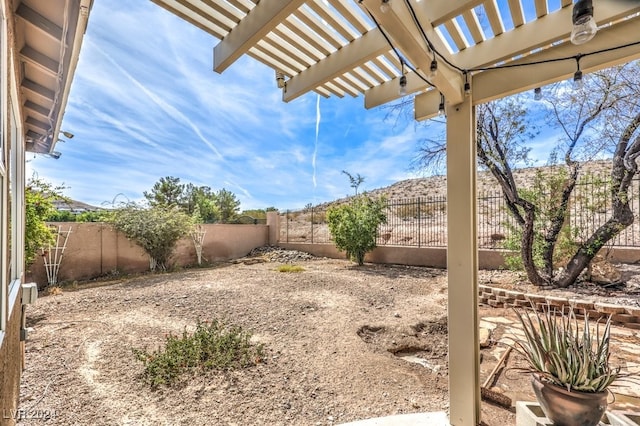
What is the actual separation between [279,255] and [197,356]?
8.05 meters

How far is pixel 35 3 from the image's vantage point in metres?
1.80

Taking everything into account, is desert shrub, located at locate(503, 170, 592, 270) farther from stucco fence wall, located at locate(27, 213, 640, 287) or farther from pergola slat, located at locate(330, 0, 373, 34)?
pergola slat, located at locate(330, 0, 373, 34)

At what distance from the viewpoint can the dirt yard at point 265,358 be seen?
2.11 meters

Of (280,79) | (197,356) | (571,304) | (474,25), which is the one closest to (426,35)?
(474,25)

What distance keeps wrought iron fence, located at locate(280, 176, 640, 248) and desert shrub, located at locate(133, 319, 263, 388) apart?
5.51 metres

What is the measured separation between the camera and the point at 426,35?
1.47 meters

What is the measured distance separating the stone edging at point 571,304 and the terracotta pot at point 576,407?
1947 millimetres

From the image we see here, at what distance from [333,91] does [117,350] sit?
3.37 meters

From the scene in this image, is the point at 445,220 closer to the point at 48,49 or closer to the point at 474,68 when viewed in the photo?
the point at 474,68

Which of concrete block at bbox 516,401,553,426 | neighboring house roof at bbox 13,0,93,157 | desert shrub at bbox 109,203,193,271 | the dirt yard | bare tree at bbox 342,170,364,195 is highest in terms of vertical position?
bare tree at bbox 342,170,364,195

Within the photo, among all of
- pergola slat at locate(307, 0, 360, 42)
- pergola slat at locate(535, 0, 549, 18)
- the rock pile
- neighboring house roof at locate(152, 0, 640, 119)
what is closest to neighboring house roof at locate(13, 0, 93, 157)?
neighboring house roof at locate(152, 0, 640, 119)

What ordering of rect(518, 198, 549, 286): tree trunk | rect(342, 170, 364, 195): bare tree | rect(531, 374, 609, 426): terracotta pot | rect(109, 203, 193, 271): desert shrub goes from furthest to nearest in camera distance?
1. rect(342, 170, 364, 195): bare tree
2. rect(109, 203, 193, 271): desert shrub
3. rect(518, 198, 549, 286): tree trunk
4. rect(531, 374, 609, 426): terracotta pot

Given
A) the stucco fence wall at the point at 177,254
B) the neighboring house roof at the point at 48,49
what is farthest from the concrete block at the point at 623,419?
the stucco fence wall at the point at 177,254

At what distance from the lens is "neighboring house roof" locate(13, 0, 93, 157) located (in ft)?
5.90
